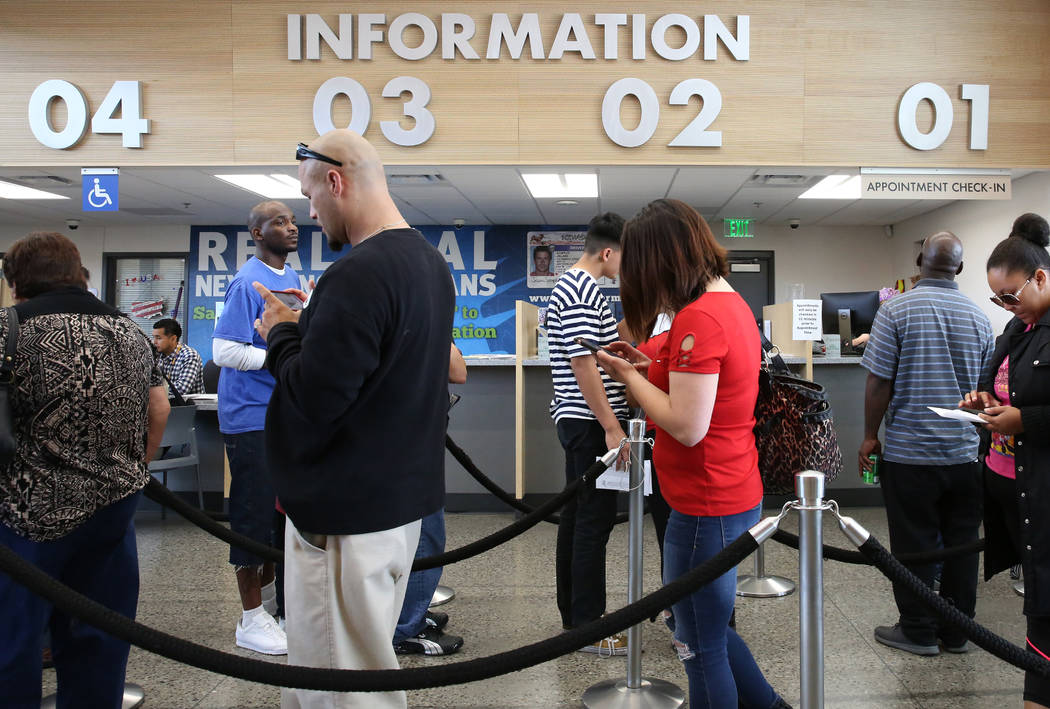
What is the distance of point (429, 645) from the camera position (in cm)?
270

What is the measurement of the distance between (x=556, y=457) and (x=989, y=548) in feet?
10.5

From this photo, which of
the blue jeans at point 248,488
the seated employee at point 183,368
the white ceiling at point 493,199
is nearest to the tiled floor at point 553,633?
the blue jeans at point 248,488

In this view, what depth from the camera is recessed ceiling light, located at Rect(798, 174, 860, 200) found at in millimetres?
6484

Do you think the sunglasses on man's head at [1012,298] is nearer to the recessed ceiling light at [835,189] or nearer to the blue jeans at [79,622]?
the blue jeans at [79,622]

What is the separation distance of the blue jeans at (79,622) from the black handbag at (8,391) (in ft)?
0.67

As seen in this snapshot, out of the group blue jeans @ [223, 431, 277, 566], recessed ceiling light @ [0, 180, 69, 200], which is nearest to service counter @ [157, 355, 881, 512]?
blue jeans @ [223, 431, 277, 566]

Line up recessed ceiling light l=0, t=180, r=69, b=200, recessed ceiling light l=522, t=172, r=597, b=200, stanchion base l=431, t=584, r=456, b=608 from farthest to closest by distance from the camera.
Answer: recessed ceiling light l=0, t=180, r=69, b=200, recessed ceiling light l=522, t=172, r=597, b=200, stanchion base l=431, t=584, r=456, b=608

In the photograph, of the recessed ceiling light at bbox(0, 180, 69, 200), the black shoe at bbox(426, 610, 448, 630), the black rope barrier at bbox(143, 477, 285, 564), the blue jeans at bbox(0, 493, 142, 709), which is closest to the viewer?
the blue jeans at bbox(0, 493, 142, 709)

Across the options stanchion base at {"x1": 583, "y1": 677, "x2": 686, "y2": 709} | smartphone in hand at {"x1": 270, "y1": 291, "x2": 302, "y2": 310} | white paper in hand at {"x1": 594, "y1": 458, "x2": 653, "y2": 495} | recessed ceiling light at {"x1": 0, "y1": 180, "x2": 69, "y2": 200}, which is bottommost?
stanchion base at {"x1": 583, "y1": 677, "x2": 686, "y2": 709}

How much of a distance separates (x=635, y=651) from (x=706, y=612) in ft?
2.38

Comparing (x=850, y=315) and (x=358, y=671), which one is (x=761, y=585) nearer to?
(x=358, y=671)

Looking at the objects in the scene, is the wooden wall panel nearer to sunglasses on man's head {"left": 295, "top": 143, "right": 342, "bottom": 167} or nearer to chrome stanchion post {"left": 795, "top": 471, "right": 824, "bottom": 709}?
sunglasses on man's head {"left": 295, "top": 143, "right": 342, "bottom": 167}

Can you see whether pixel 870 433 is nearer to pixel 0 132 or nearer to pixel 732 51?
pixel 732 51

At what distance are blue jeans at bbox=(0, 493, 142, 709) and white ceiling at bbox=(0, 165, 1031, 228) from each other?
415 centimetres
